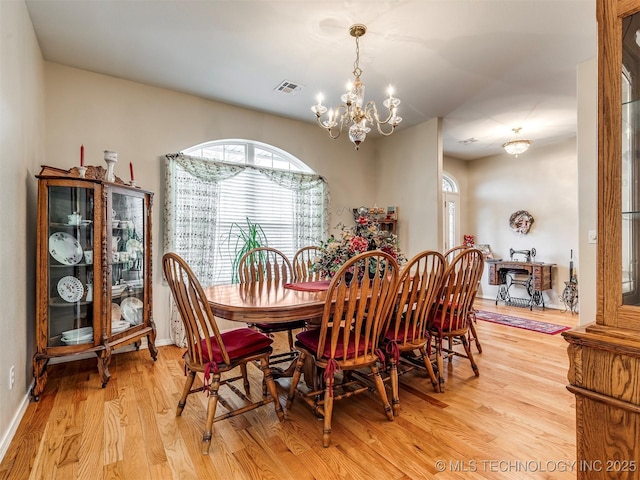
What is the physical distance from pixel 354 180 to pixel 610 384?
4457 millimetres

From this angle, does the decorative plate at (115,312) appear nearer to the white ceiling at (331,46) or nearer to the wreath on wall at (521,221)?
the white ceiling at (331,46)

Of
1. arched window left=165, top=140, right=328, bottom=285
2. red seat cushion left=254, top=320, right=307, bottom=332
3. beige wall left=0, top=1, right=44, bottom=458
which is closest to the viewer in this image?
beige wall left=0, top=1, right=44, bottom=458

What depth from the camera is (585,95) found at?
2975mm

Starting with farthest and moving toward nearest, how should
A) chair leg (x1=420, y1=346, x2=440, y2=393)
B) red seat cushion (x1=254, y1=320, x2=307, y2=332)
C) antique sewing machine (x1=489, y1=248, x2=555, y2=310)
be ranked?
antique sewing machine (x1=489, y1=248, x2=555, y2=310), red seat cushion (x1=254, y1=320, x2=307, y2=332), chair leg (x1=420, y1=346, x2=440, y2=393)

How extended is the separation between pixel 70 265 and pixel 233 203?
183 centimetres

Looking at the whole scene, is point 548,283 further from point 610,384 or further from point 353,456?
point 610,384

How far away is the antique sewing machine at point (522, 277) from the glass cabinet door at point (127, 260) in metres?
5.53

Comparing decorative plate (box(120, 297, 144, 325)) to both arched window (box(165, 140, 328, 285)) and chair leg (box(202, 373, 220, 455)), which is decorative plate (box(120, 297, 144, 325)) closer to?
arched window (box(165, 140, 328, 285))

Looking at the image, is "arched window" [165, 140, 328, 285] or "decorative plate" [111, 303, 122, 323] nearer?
"decorative plate" [111, 303, 122, 323]

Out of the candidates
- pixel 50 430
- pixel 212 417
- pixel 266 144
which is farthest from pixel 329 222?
pixel 50 430

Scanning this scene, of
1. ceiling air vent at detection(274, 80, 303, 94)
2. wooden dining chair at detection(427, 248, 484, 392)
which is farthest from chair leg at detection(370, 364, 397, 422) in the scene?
ceiling air vent at detection(274, 80, 303, 94)

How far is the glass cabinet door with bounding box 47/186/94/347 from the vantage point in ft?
8.09

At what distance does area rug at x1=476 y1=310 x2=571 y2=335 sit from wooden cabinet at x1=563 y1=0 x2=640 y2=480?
3379mm

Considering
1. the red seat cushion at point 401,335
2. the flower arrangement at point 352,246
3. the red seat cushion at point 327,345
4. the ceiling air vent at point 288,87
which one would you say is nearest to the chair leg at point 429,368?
the red seat cushion at point 401,335
